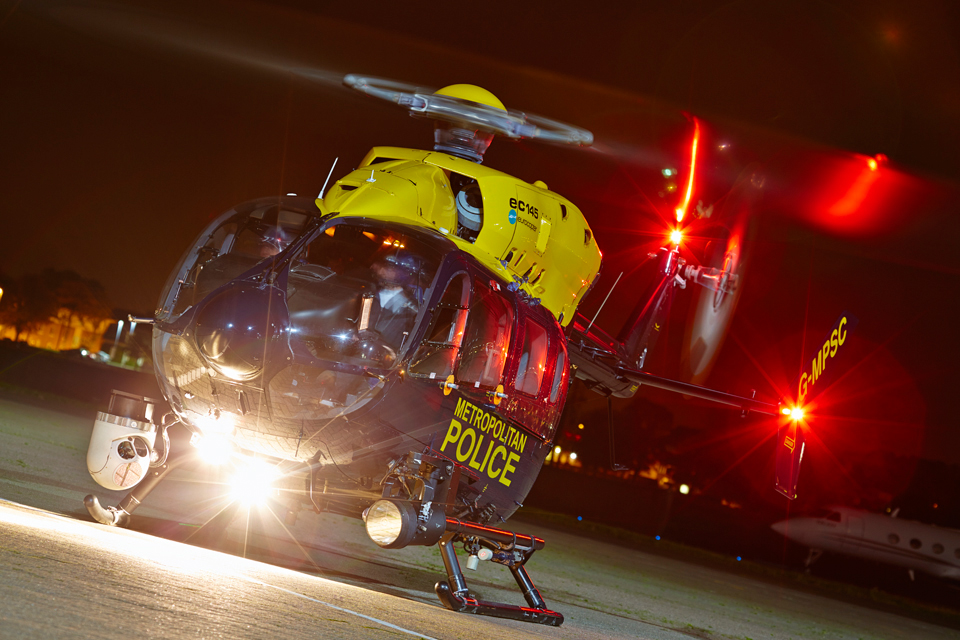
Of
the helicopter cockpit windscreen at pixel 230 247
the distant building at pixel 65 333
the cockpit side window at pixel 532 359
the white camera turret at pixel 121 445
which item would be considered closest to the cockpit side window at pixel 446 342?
the cockpit side window at pixel 532 359

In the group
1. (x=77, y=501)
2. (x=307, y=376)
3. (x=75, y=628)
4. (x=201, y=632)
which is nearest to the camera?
(x=75, y=628)

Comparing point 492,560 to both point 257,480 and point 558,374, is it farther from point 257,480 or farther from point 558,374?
point 558,374

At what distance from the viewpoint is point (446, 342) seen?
20.1 feet

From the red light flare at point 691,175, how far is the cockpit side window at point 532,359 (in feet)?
11.9

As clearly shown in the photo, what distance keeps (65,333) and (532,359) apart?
68.0 metres

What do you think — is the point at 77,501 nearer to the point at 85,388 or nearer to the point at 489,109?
the point at 489,109

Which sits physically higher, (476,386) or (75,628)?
(476,386)

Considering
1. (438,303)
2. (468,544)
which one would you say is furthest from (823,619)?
(438,303)

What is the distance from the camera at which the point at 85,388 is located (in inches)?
1172

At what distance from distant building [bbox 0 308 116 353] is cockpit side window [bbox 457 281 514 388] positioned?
58.9m

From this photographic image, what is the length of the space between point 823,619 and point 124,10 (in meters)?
12.4

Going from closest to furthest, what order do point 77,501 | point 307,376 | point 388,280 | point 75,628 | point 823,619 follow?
point 75,628 < point 307,376 < point 388,280 < point 77,501 < point 823,619

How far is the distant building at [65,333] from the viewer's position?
201 ft

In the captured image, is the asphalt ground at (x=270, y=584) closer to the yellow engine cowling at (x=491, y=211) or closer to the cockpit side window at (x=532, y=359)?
the cockpit side window at (x=532, y=359)
